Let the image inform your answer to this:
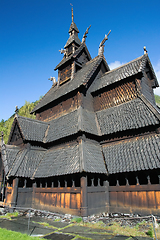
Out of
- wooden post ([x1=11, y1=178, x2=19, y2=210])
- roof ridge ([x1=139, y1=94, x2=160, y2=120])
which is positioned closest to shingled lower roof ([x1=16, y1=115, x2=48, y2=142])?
wooden post ([x1=11, y1=178, x2=19, y2=210])

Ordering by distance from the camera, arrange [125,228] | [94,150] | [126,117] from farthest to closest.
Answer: [126,117] → [94,150] → [125,228]

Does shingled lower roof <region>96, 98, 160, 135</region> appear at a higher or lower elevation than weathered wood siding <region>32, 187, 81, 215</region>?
higher

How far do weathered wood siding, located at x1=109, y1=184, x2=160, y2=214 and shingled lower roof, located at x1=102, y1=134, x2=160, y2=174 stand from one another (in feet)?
3.91

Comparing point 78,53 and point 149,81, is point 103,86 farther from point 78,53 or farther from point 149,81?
point 78,53

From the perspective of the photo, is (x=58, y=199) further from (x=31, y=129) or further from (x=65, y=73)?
(x=65, y=73)

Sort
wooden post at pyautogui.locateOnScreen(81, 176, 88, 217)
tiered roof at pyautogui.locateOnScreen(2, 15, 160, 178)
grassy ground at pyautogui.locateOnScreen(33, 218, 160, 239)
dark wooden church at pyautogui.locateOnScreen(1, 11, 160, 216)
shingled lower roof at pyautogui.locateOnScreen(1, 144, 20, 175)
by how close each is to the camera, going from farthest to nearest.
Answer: shingled lower roof at pyautogui.locateOnScreen(1, 144, 20, 175) < tiered roof at pyautogui.locateOnScreen(2, 15, 160, 178) < dark wooden church at pyautogui.locateOnScreen(1, 11, 160, 216) < wooden post at pyautogui.locateOnScreen(81, 176, 88, 217) < grassy ground at pyautogui.locateOnScreen(33, 218, 160, 239)

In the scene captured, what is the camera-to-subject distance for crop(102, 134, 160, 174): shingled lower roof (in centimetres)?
983

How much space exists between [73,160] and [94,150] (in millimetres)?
1906

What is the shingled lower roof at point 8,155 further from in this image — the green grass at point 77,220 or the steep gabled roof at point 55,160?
the green grass at point 77,220

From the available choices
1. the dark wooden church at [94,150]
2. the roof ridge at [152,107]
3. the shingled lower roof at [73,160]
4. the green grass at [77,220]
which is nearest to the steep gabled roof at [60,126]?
the dark wooden church at [94,150]

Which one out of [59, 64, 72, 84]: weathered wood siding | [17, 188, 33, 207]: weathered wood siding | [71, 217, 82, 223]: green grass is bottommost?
[71, 217, 82, 223]: green grass

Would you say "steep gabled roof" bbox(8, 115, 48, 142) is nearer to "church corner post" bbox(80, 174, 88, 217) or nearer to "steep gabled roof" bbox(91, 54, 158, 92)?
"steep gabled roof" bbox(91, 54, 158, 92)

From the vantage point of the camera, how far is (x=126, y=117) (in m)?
12.8

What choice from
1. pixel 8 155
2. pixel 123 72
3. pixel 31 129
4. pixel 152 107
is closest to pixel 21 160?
pixel 8 155
